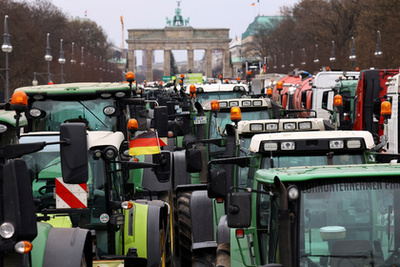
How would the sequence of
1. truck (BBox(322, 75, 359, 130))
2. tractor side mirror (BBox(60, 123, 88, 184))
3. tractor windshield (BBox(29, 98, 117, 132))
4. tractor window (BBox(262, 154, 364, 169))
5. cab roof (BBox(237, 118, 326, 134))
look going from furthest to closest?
truck (BBox(322, 75, 359, 130)) < tractor windshield (BBox(29, 98, 117, 132)) < cab roof (BBox(237, 118, 326, 134)) < tractor window (BBox(262, 154, 364, 169)) < tractor side mirror (BBox(60, 123, 88, 184))

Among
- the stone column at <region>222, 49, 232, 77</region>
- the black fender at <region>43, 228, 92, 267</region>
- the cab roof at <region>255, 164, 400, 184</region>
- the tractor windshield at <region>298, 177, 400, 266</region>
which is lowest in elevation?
the stone column at <region>222, 49, 232, 77</region>

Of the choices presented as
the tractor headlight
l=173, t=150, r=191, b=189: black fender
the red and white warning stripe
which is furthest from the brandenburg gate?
the tractor headlight

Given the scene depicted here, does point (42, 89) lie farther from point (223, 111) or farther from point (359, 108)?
point (359, 108)

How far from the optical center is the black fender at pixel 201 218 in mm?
9383

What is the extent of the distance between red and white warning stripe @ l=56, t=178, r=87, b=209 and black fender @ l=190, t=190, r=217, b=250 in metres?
1.93

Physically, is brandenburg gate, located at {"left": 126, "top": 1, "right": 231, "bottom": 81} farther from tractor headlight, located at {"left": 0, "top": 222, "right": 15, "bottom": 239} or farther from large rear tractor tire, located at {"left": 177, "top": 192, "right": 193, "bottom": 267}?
tractor headlight, located at {"left": 0, "top": 222, "right": 15, "bottom": 239}

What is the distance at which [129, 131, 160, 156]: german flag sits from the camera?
30.2 feet

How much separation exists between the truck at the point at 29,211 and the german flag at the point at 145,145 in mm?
2323

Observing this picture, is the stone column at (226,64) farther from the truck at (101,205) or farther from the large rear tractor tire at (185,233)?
the truck at (101,205)

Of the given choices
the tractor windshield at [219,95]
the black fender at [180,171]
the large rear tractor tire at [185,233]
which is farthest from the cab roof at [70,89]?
the tractor windshield at [219,95]

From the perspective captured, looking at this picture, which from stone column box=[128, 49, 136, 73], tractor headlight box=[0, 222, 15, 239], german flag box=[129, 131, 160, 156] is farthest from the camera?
stone column box=[128, 49, 136, 73]

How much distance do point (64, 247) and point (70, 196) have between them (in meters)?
1.56

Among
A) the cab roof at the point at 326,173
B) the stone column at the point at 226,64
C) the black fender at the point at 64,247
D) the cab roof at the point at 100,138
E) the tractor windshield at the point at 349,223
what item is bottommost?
the stone column at the point at 226,64

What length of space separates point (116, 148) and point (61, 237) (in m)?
1.84
